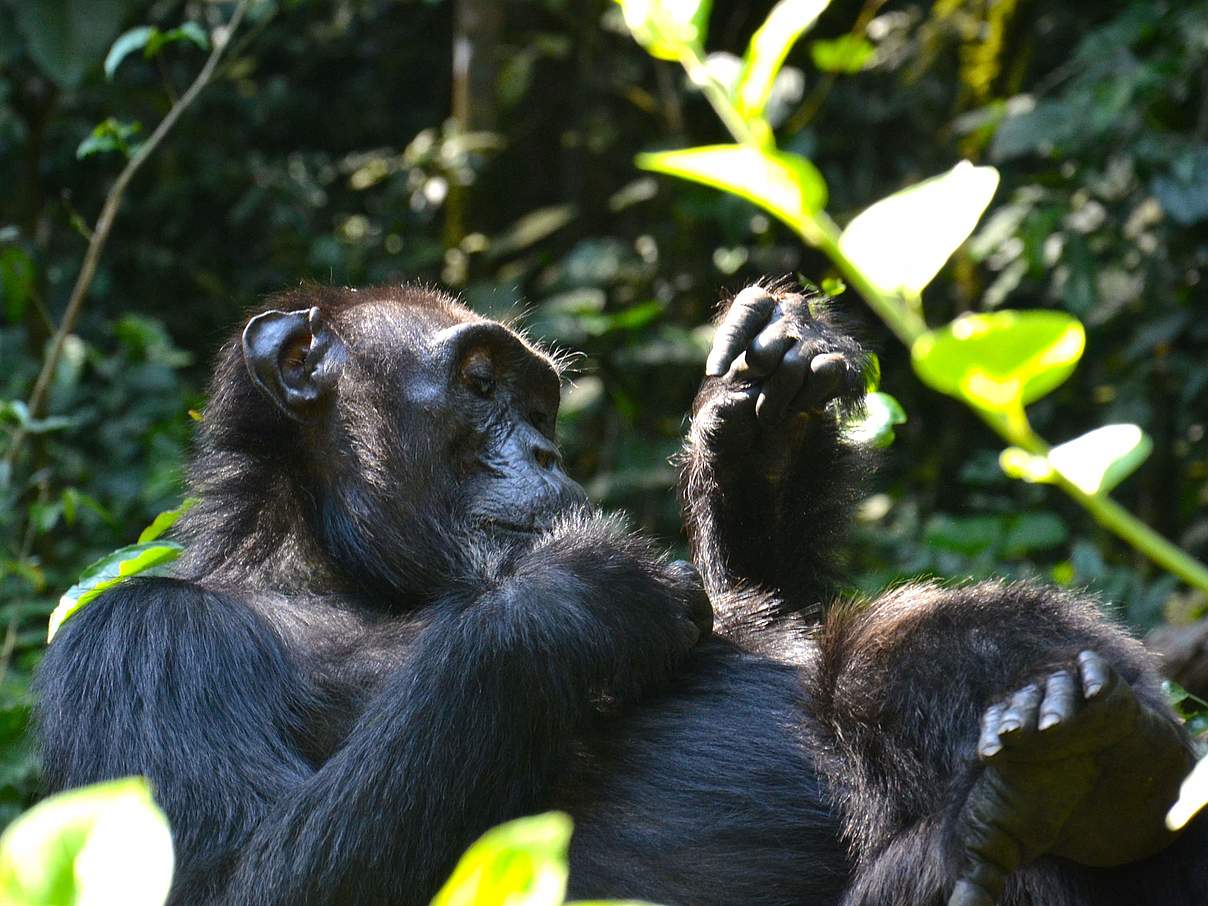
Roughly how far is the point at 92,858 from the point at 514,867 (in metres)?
0.19

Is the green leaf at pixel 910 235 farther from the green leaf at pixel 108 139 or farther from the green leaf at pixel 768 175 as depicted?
the green leaf at pixel 108 139

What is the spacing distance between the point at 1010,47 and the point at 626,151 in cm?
194

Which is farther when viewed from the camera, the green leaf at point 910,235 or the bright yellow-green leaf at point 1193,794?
the bright yellow-green leaf at point 1193,794

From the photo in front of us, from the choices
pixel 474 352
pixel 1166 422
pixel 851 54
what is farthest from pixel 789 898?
pixel 851 54

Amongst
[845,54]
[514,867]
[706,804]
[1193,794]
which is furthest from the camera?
[845,54]

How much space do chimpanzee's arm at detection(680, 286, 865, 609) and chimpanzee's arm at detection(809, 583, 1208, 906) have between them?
0.51 meters

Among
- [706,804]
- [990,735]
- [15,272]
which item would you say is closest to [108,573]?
[706,804]

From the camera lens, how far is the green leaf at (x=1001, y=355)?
70cm

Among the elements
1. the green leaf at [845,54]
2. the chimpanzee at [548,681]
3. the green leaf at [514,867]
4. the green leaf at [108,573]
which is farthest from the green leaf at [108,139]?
the green leaf at [845,54]

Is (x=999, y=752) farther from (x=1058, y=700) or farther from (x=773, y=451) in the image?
(x=773, y=451)

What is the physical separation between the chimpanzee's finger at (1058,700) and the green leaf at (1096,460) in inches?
37.7

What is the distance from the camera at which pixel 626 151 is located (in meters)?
7.39

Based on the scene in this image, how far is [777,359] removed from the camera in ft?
8.86

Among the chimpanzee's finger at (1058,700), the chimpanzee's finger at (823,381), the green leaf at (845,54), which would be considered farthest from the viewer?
the green leaf at (845,54)
